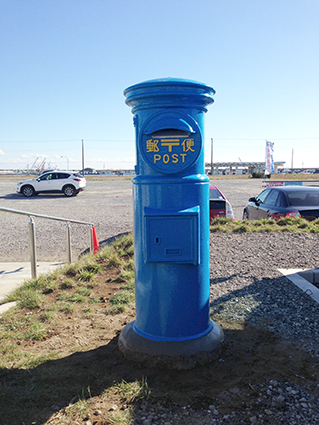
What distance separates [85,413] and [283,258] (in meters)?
4.37

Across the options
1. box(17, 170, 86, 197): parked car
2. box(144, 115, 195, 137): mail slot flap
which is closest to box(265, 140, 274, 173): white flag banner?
box(17, 170, 86, 197): parked car

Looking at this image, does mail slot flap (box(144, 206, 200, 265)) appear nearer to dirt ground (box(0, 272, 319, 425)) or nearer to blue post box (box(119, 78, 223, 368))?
blue post box (box(119, 78, 223, 368))

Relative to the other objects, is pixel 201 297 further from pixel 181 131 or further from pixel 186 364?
pixel 181 131

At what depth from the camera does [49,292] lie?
179 inches

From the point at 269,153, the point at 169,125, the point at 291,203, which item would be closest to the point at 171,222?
the point at 169,125

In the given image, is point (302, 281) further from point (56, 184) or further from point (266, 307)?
point (56, 184)

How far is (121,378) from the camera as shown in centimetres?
262

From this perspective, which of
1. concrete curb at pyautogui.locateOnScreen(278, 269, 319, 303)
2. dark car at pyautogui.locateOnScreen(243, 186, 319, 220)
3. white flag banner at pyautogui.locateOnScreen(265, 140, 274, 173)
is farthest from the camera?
white flag banner at pyautogui.locateOnScreen(265, 140, 274, 173)

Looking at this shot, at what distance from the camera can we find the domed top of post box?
2730mm

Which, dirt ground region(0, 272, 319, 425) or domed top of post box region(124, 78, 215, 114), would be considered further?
domed top of post box region(124, 78, 215, 114)

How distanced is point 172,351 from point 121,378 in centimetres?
43

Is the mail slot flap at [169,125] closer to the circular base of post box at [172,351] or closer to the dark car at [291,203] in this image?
the circular base of post box at [172,351]

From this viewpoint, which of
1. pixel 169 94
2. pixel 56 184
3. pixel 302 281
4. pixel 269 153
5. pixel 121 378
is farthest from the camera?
pixel 269 153

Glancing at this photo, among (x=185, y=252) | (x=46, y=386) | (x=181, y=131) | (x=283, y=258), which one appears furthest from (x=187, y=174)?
(x=283, y=258)
